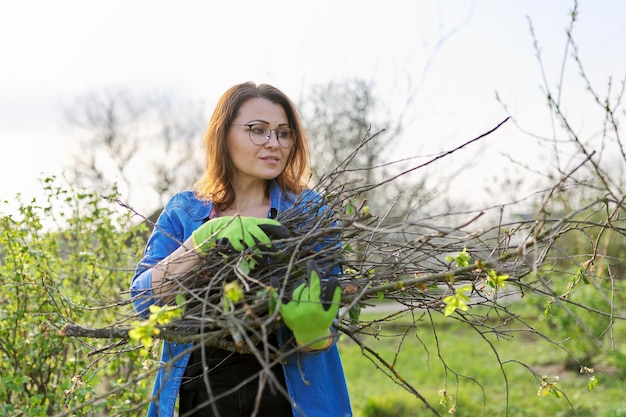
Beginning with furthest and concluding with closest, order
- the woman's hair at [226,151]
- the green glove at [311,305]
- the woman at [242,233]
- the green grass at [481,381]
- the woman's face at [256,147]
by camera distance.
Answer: the green grass at [481,381]
the woman's hair at [226,151]
the woman's face at [256,147]
the woman at [242,233]
the green glove at [311,305]

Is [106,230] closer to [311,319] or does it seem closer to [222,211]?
[222,211]

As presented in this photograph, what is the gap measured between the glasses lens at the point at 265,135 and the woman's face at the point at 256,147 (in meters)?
0.01

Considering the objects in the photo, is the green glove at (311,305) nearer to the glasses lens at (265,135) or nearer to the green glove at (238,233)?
the green glove at (238,233)

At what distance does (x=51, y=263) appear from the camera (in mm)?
3297

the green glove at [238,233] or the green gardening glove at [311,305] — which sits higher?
the green glove at [238,233]

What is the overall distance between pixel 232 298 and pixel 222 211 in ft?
3.71

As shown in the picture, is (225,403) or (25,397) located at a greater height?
(225,403)

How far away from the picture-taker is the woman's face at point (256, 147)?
2301 millimetres

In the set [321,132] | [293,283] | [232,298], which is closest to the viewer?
[232,298]

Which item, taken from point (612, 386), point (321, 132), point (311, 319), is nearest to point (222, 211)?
point (311, 319)

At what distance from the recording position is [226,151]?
2.43m

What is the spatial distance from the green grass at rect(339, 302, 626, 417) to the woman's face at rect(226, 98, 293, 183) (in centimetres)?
127

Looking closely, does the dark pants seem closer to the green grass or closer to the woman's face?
the woman's face

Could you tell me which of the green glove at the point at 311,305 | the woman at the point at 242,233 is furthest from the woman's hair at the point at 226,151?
the green glove at the point at 311,305
